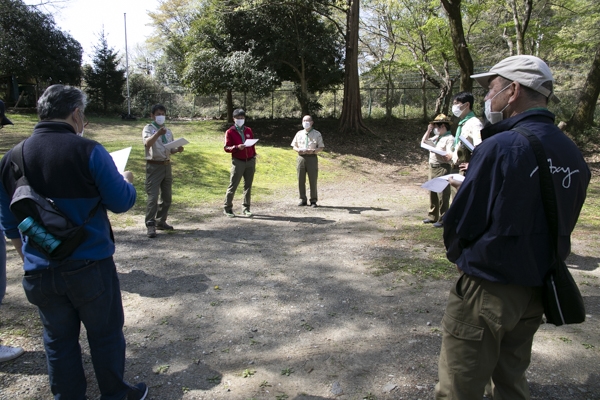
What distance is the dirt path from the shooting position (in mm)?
3139

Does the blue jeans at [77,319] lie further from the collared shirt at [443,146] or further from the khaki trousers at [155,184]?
the collared shirt at [443,146]

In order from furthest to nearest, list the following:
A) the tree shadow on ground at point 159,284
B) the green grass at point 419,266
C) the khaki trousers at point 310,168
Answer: the khaki trousers at point 310,168 < the green grass at point 419,266 < the tree shadow on ground at point 159,284

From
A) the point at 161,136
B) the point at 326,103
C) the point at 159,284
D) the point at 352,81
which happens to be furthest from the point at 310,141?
the point at 326,103

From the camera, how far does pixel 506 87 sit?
2.21 metres

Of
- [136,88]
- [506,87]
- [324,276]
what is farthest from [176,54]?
[506,87]

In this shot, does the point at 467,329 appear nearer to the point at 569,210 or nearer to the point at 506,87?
the point at 569,210

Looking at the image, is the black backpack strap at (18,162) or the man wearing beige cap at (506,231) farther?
the black backpack strap at (18,162)

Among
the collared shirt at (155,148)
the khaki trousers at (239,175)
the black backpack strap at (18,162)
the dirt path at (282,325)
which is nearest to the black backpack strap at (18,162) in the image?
the black backpack strap at (18,162)

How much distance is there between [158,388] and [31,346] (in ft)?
4.49

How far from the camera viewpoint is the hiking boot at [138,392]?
9.32ft

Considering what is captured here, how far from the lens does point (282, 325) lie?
13.3 feet

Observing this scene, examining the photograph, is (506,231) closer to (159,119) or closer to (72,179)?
(72,179)

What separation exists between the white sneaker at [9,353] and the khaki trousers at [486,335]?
10.8ft

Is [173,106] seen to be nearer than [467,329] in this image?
No
